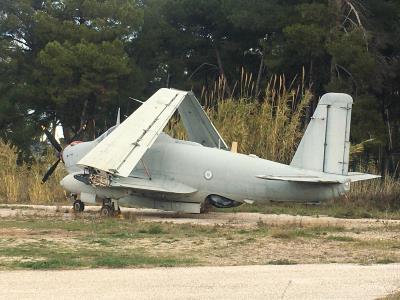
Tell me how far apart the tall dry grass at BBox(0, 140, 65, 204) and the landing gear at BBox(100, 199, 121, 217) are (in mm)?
8211

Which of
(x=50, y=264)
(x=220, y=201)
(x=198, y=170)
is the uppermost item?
(x=198, y=170)

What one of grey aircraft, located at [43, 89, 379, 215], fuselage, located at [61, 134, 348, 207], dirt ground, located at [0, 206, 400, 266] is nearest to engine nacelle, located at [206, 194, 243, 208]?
grey aircraft, located at [43, 89, 379, 215]

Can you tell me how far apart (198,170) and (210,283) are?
12889 millimetres

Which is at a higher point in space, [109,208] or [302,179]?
[302,179]

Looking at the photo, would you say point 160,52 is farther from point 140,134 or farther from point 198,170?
point 140,134

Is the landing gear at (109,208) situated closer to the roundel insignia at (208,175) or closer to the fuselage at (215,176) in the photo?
the fuselage at (215,176)

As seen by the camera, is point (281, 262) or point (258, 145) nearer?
point (281, 262)

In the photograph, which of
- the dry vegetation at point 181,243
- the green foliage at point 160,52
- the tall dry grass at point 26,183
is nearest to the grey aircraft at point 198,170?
the dry vegetation at point 181,243

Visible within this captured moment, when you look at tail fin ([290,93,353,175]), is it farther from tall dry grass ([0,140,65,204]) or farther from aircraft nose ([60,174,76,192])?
tall dry grass ([0,140,65,204])

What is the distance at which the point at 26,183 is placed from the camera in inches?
1299

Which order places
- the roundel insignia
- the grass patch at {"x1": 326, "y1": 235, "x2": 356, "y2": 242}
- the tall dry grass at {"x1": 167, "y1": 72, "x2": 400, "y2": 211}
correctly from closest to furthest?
1. the grass patch at {"x1": 326, "y1": 235, "x2": 356, "y2": 242}
2. the roundel insignia
3. the tall dry grass at {"x1": 167, "y1": 72, "x2": 400, "y2": 211}

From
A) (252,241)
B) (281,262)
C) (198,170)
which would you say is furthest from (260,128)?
(281,262)

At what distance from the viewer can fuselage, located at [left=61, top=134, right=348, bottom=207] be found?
881 inches

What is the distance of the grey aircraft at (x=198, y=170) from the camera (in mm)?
22031
